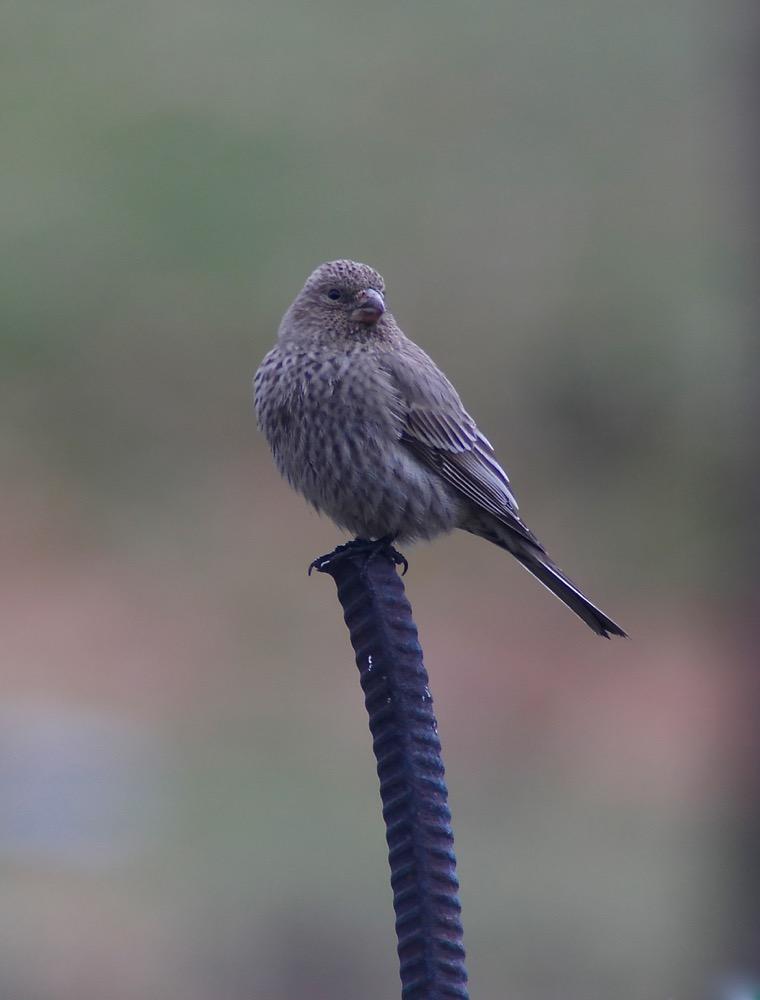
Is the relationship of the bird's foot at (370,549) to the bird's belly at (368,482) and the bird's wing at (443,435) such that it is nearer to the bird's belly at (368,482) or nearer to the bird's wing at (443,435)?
the bird's belly at (368,482)

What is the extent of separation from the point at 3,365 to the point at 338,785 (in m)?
6.93

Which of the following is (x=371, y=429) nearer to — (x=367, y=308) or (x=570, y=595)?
(x=367, y=308)

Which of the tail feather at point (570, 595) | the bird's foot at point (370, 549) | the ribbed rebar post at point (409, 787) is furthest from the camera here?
the tail feather at point (570, 595)

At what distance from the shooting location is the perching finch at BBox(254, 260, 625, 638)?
5.79m

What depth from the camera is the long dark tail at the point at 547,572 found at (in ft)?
19.5

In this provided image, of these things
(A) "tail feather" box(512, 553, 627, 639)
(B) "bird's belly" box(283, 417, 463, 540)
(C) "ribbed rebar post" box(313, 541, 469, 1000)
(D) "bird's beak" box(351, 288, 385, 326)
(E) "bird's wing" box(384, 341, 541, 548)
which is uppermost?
(D) "bird's beak" box(351, 288, 385, 326)

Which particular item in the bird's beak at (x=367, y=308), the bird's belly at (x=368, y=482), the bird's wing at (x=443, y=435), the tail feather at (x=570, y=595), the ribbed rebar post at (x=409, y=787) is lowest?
the ribbed rebar post at (x=409, y=787)

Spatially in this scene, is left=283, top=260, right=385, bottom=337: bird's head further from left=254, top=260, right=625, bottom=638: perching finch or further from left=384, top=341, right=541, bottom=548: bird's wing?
left=384, top=341, right=541, bottom=548: bird's wing

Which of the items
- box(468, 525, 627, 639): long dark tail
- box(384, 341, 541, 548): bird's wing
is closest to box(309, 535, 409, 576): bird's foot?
box(384, 341, 541, 548): bird's wing

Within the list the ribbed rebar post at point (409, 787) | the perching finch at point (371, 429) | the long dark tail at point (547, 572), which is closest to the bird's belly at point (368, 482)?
the perching finch at point (371, 429)

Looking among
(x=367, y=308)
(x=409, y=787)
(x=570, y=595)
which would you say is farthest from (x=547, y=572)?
(x=409, y=787)

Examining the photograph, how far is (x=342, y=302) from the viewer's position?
606cm

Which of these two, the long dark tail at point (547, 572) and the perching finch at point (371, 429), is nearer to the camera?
the perching finch at point (371, 429)

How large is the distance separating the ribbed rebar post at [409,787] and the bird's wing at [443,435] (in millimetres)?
2369
